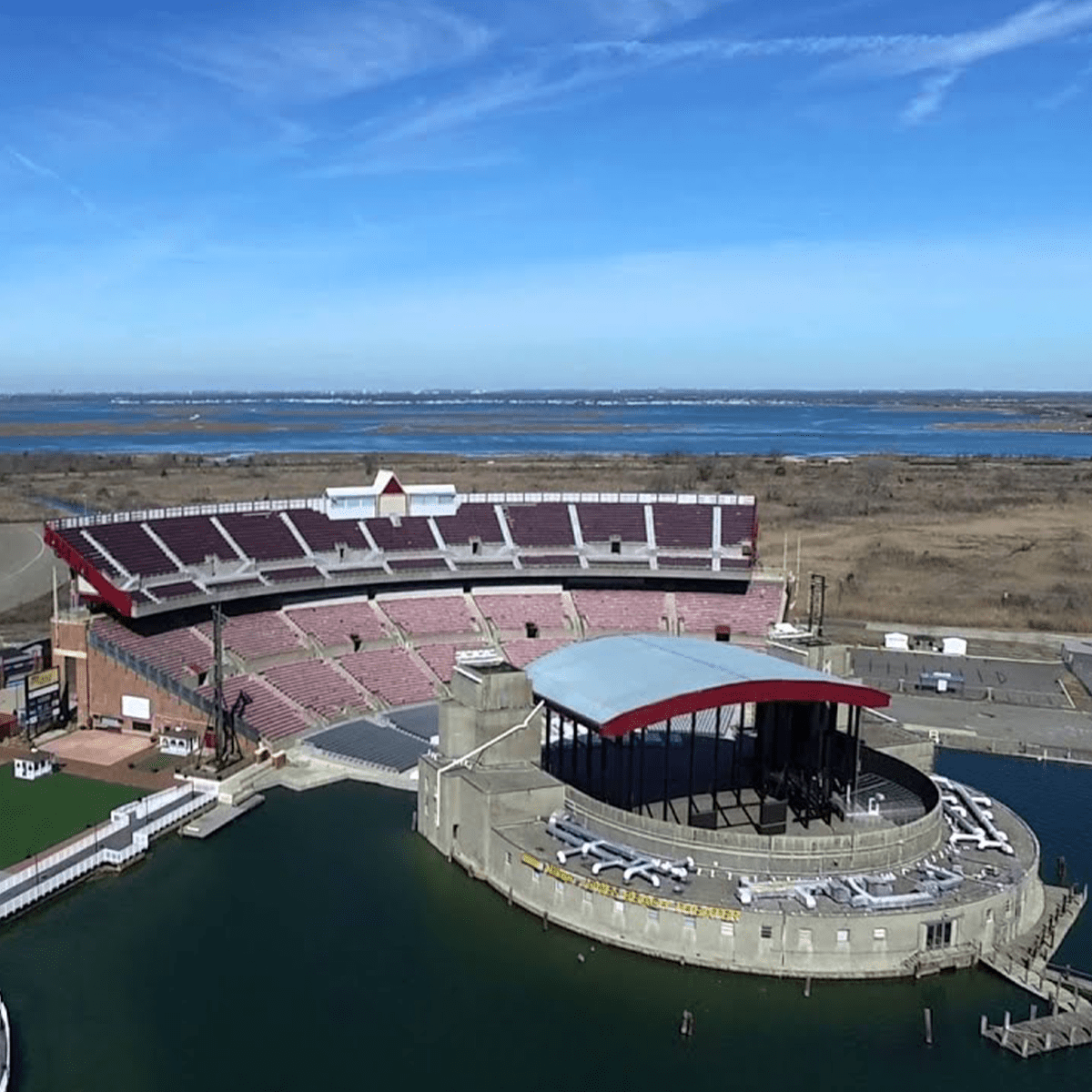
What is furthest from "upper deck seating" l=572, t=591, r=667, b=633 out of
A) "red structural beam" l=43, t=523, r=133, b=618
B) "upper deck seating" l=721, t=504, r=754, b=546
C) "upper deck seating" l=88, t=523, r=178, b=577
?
"red structural beam" l=43, t=523, r=133, b=618

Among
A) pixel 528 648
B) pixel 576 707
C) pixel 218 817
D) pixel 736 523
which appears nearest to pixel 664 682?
pixel 576 707

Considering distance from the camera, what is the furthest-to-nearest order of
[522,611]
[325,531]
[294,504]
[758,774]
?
[294,504] < [325,531] < [522,611] < [758,774]

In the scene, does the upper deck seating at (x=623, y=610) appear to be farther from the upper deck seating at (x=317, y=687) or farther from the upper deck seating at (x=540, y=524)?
the upper deck seating at (x=317, y=687)

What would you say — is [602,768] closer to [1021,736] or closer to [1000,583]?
[1021,736]

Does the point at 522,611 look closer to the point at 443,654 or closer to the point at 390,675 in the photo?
the point at 443,654

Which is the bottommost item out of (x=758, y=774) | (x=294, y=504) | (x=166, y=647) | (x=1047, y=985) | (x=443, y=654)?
(x=1047, y=985)

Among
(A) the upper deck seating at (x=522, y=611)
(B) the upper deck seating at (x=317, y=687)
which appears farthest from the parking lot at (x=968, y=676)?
(B) the upper deck seating at (x=317, y=687)

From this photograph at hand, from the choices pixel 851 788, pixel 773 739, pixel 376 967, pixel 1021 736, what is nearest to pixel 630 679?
pixel 773 739
